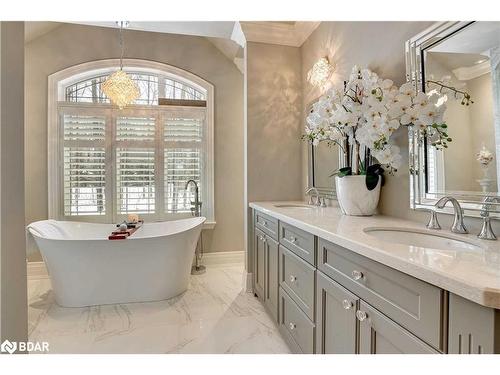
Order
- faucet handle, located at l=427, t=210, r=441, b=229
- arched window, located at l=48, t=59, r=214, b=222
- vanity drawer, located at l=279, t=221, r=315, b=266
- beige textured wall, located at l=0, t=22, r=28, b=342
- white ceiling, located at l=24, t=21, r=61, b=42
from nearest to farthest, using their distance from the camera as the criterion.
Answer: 1. beige textured wall, located at l=0, t=22, r=28, b=342
2. faucet handle, located at l=427, t=210, r=441, b=229
3. vanity drawer, located at l=279, t=221, r=315, b=266
4. white ceiling, located at l=24, t=21, r=61, b=42
5. arched window, located at l=48, t=59, r=214, b=222

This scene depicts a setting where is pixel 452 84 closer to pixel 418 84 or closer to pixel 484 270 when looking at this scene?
pixel 418 84

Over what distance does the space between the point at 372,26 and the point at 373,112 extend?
83 cm

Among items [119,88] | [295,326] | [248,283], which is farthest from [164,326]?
[119,88]

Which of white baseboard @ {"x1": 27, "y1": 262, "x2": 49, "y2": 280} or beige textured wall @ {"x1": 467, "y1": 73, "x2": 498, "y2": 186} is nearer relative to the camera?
beige textured wall @ {"x1": 467, "y1": 73, "x2": 498, "y2": 186}

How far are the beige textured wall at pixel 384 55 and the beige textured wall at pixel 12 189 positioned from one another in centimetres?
186

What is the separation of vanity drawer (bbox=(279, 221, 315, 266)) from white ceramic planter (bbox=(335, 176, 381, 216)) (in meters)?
0.42

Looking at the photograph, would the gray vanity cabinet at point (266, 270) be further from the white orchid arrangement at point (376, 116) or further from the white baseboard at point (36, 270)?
the white baseboard at point (36, 270)

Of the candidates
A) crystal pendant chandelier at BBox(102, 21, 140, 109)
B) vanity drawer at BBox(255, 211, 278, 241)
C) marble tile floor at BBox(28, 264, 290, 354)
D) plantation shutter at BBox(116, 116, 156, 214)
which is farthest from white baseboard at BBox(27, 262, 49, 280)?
vanity drawer at BBox(255, 211, 278, 241)

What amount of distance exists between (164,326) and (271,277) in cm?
96

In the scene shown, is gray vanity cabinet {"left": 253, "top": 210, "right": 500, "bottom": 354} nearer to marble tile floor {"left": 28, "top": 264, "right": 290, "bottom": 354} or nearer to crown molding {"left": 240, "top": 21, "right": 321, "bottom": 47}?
marble tile floor {"left": 28, "top": 264, "right": 290, "bottom": 354}

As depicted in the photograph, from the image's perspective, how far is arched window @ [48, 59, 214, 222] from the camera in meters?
3.50

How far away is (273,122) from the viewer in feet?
9.77

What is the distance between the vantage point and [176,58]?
373 centimetres

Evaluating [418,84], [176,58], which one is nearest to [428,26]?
[418,84]
